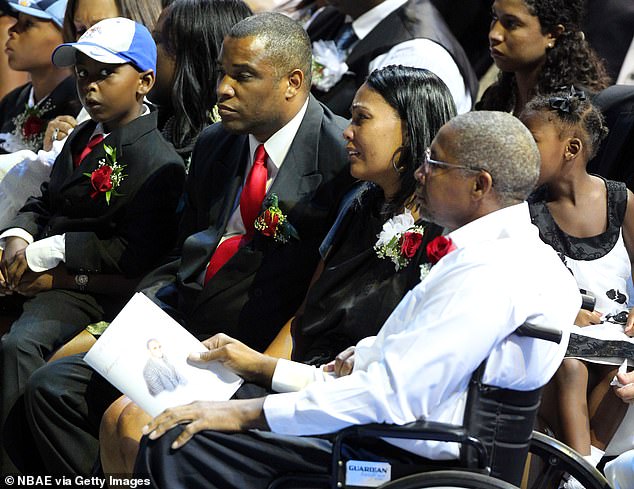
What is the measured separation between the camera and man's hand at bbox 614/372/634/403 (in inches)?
144

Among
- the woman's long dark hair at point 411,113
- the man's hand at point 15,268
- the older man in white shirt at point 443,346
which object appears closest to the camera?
the older man in white shirt at point 443,346

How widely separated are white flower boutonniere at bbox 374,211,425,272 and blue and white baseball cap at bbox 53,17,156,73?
1539 millimetres

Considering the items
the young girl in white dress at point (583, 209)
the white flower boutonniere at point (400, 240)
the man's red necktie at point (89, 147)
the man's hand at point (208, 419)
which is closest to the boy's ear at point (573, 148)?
the young girl in white dress at point (583, 209)

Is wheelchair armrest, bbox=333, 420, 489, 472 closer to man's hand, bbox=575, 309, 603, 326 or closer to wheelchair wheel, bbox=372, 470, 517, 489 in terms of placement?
wheelchair wheel, bbox=372, 470, 517, 489

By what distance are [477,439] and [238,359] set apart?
2.77 feet

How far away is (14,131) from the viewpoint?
5781mm

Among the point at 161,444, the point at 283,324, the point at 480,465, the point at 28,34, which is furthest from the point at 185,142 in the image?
the point at 480,465

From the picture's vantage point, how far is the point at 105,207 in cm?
449

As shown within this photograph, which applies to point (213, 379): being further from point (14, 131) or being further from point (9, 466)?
point (14, 131)

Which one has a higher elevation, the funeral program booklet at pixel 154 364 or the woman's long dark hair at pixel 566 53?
the woman's long dark hair at pixel 566 53

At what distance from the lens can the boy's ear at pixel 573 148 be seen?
3.97m

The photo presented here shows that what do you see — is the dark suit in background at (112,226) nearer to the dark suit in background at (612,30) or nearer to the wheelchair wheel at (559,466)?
the wheelchair wheel at (559,466)

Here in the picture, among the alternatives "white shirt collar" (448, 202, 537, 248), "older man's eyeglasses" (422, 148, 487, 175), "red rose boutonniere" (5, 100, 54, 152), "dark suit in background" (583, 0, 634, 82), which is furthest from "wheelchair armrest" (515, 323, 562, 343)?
"red rose boutonniere" (5, 100, 54, 152)

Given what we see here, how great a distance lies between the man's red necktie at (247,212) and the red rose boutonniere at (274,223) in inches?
2.8
